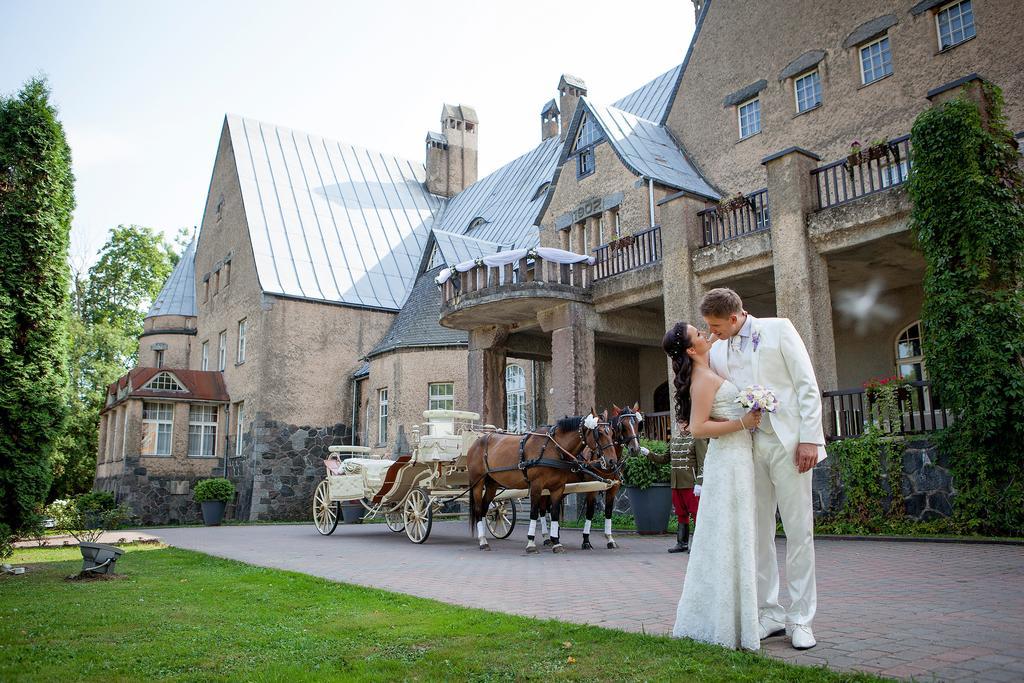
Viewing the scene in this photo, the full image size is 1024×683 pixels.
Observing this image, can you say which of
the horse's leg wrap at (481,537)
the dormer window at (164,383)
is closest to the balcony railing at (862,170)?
the horse's leg wrap at (481,537)

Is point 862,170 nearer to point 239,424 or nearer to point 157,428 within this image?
point 239,424

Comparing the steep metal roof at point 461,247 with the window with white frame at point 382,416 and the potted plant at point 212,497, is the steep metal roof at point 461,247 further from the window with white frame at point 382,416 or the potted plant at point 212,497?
the potted plant at point 212,497

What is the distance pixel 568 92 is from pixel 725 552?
3413 cm

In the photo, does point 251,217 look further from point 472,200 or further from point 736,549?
point 736,549

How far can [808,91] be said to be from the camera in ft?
61.2

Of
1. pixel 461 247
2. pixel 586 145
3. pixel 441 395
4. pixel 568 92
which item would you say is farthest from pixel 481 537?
pixel 568 92

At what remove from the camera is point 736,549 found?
4598mm

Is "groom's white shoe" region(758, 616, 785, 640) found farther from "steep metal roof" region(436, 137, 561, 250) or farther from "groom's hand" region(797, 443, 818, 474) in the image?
"steep metal roof" region(436, 137, 561, 250)

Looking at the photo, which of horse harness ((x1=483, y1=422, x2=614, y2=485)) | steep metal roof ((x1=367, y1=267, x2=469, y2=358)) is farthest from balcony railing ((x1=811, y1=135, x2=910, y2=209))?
steep metal roof ((x1=367, y1=267, x2=469, y2=358))

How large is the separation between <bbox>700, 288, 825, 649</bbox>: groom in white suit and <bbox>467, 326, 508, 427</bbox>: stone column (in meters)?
16.0

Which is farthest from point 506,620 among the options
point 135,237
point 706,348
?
point 135,237

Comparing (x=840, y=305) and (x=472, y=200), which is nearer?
(x=840, y=305)

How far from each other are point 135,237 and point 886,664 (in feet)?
154

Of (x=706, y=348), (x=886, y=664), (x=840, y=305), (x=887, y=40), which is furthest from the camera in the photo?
(x=840, y=305)
